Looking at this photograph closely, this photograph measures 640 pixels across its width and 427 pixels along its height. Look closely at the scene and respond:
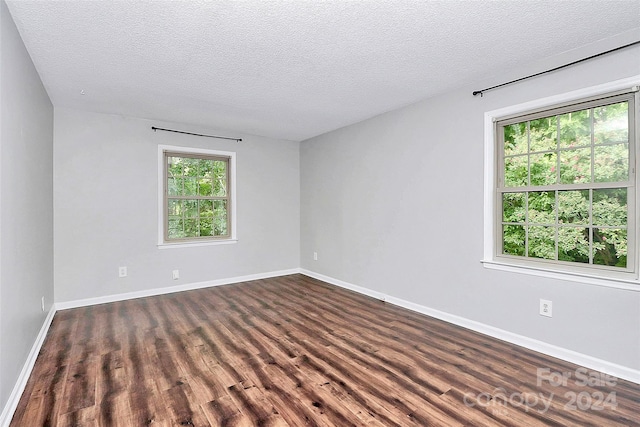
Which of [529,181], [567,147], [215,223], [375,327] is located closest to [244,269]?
[215,223]

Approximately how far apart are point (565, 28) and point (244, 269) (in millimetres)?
4828

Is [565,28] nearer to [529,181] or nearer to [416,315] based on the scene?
[529,181]

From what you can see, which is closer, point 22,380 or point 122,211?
point 22,380

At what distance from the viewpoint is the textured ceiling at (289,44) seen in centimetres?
198

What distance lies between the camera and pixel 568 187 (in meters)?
2.60

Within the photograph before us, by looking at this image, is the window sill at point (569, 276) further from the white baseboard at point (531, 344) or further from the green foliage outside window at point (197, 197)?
the green foliage outside window at point (197, 197)

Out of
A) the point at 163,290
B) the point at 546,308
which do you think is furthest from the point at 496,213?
the point at 163,290

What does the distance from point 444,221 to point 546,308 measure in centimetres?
119

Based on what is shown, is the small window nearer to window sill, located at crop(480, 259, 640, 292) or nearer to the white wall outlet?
window sill, located at crop(480, 259, 640, 292)

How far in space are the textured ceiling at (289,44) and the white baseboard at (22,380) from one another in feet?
7.81

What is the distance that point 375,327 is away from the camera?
10.6ft

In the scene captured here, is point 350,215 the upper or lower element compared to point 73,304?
upper

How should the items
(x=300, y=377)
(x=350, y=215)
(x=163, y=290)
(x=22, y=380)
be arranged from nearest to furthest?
(x=22, y=380)
(x=300, y=377)
(x=163, y=290)
(x=350, y=215)

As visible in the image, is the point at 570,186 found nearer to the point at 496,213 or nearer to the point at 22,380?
the point at 496,213
